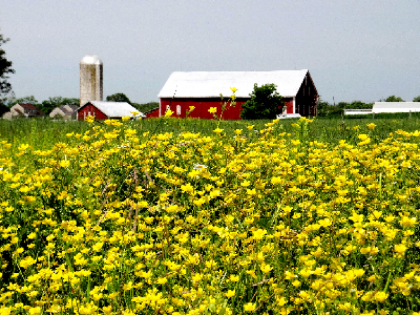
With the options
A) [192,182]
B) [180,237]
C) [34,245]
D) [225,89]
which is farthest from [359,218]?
[225,89]

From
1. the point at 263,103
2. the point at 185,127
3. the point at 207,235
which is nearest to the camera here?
the point at 207,235

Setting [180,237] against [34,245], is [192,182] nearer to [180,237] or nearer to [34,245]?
[180,237]

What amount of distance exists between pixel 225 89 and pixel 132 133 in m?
40.5

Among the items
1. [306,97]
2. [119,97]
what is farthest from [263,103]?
[119,97]

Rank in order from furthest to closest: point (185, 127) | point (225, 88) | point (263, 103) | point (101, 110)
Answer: point (101, 110)
point (225, 88)
point (263, 103)
point (185, 127)

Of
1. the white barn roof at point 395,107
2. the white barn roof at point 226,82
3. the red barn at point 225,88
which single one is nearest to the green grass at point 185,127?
the red barn at point 225,88

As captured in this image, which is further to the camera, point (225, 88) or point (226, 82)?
point (226, 82)

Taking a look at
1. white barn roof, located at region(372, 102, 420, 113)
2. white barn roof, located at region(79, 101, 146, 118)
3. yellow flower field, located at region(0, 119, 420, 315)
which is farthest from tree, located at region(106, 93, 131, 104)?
yellow flower field, located at region(0, 119, 420, 315)

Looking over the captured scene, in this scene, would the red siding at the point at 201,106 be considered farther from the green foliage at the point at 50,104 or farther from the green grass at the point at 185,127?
the green foliage at the point at 50,104

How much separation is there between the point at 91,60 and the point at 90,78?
2.19m

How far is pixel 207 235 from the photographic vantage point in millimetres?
2785

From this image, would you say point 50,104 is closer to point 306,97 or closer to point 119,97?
point 119,97

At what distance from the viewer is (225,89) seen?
144 ft

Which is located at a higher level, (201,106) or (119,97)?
(119,97)
